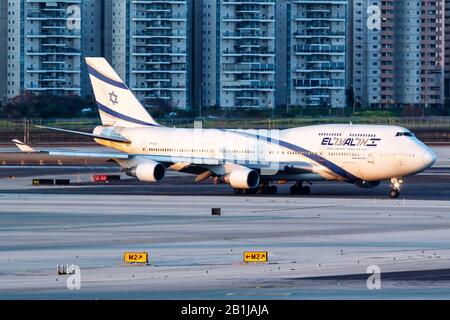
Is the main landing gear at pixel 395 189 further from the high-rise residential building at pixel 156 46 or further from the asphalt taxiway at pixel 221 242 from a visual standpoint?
the high-rise residential building at pixel 156 46

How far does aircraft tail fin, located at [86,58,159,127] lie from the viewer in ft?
242

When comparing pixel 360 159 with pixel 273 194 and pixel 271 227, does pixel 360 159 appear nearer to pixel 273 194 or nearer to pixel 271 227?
pixel 273 194

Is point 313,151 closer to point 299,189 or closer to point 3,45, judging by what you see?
point 299,189

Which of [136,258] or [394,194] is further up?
[394,194]

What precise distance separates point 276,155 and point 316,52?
121373mm

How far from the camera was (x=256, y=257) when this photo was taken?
115ft

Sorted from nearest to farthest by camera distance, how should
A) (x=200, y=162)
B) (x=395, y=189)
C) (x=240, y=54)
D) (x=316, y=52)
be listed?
(x=395, y=189)
(x=200, y=162)
(x=240, y=54)
(x=316, y=52)

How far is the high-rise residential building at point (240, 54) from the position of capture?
17800 cm

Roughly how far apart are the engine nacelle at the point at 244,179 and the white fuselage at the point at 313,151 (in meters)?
1.05

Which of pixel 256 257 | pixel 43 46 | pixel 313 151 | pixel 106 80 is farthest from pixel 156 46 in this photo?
pixel 256 257

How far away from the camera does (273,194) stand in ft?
217

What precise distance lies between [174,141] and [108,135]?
498cm

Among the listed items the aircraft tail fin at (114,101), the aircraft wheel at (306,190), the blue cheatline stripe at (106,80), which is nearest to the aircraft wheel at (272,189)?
the aircraft wheel at (306,190)

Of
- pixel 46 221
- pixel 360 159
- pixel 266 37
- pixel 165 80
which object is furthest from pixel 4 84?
pixel 46 221
